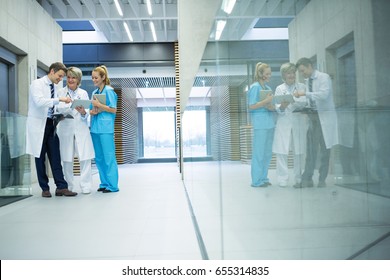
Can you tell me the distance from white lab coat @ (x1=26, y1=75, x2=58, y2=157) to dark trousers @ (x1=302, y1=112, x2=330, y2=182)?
12.2ft

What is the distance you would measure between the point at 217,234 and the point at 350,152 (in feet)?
3.00

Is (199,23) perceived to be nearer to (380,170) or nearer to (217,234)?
(217,234)

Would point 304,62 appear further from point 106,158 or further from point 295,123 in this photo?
point 106,158

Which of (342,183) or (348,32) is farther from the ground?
(348,32)

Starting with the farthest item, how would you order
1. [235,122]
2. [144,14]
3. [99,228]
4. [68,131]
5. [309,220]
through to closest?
[144,14], [68,131], [99,228], [235,122], [309,220]

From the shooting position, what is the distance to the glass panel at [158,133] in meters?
17.0

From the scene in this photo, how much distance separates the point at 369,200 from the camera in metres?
0.43

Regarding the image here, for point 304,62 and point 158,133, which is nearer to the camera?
point 304,62

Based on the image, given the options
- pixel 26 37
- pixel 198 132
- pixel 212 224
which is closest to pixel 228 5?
pixel 212 224

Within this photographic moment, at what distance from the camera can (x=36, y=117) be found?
3773 mm

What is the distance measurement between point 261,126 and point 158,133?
16.7m

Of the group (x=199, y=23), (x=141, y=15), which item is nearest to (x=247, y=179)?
(x=199, y=23)

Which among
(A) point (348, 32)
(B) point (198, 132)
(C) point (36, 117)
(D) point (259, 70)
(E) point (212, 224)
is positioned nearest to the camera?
(A) point (348, 32)

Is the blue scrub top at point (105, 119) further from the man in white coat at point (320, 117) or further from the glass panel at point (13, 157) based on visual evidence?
the man in white coat at point (320, 117)
